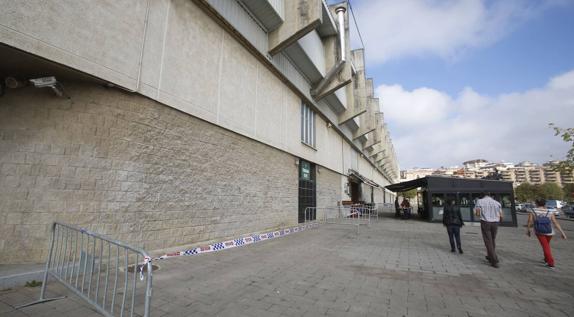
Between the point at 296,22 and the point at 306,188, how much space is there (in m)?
9.15

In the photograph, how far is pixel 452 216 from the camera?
774 centimetres

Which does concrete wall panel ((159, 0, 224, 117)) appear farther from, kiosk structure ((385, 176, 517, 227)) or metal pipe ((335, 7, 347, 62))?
kiosk structure ((385, 176, 517, 227))

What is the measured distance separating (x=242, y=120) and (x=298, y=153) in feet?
18.0

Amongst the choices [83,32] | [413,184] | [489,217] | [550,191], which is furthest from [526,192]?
[83,32]

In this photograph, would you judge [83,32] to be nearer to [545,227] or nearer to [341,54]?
[545,227]

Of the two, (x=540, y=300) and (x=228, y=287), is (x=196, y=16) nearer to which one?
(x=228, y=287)

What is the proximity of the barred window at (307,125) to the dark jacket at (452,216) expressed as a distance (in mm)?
8796

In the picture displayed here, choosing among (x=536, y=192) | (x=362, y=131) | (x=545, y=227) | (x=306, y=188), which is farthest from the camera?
(x=536, y=192)

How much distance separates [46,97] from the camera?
15.8 ft

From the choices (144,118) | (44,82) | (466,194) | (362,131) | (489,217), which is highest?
(362,131)

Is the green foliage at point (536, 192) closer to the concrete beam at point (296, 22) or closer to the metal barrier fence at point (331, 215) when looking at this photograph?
the metal barrier fence at point (331, 215)

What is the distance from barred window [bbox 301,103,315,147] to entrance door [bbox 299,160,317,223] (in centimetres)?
149

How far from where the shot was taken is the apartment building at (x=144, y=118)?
448cm

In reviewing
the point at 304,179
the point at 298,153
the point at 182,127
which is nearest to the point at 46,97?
the point at 182,127
